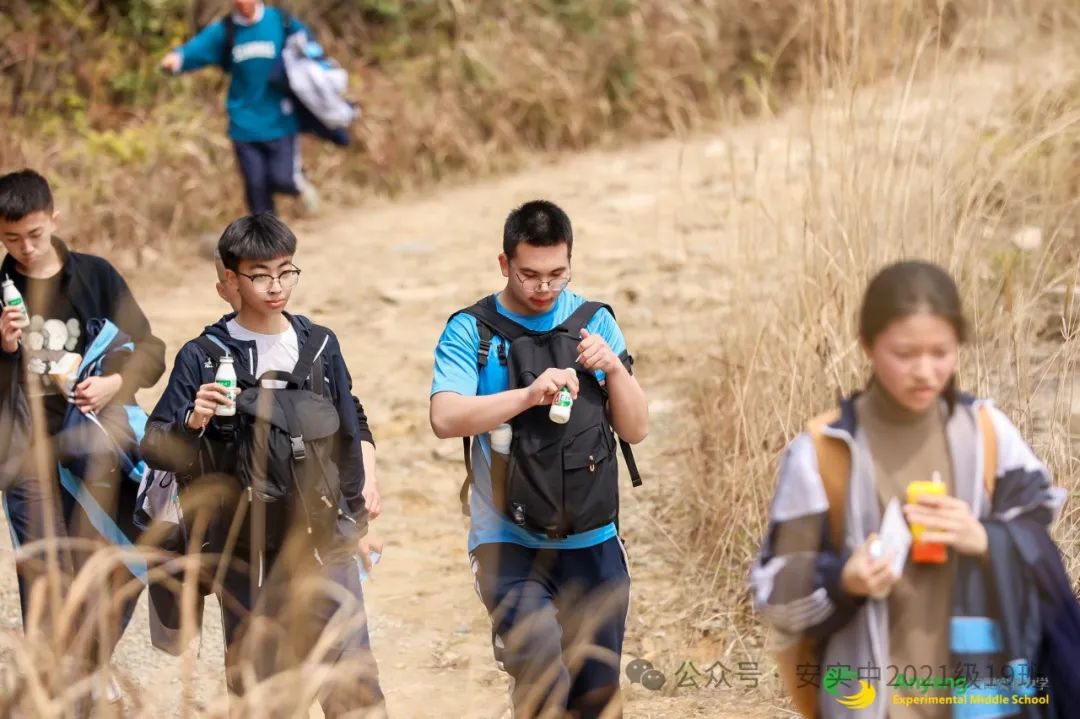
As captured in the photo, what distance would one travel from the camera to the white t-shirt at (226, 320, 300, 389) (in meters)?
3.44

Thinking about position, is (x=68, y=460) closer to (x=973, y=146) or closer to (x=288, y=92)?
(x=973, y=146)

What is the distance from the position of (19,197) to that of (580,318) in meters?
1.50

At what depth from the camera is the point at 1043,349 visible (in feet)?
17.0

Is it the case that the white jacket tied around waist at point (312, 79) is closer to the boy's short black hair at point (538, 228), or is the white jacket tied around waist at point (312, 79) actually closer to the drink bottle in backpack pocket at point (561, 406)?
the boy's short black hair at point (538, 228)

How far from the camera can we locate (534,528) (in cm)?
330

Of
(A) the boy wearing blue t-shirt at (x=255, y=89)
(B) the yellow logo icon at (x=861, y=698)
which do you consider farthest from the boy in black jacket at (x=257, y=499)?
(A) the boy wearing blue t-shirt at (x=255, y=89)

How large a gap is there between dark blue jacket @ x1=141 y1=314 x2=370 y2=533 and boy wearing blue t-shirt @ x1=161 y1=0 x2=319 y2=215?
487 cm

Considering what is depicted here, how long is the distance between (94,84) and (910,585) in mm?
9138

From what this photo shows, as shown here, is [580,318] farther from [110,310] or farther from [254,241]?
[110,310]

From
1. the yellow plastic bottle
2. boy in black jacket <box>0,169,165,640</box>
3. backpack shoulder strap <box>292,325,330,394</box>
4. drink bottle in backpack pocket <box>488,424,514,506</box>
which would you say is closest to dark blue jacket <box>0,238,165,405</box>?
boy in black jacket <box>0,169,165,640</box>

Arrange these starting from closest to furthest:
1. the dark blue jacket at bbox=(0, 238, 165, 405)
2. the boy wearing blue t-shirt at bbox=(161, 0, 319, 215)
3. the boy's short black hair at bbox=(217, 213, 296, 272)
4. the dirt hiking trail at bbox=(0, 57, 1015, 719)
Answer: the boy's short black hair at bbox=(217, 213, 296, 272) → the dark blue jacket at bbox=(0, 238, 165, 405) → the dirt hiking trail at bbox=(0, 57, 1015, 719) → the boy wearing blue t-shirt at bbox=(161, 0, 319, 215)

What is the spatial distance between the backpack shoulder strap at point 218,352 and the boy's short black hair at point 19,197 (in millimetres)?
694

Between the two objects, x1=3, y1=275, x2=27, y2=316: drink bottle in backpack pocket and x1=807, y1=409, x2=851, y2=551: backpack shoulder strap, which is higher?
x1=3, y1=275, x2=27, y2=316: drink bottle in backpack pocket

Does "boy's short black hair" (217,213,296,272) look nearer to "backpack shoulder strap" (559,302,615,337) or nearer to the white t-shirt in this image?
the white t-shirt
